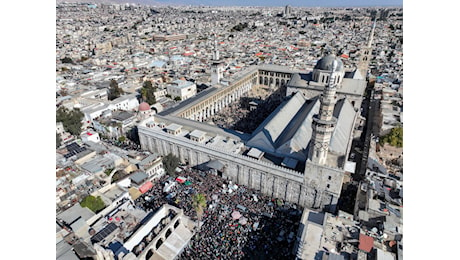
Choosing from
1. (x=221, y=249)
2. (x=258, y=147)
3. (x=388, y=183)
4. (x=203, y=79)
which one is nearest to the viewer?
(x=221, y=249)

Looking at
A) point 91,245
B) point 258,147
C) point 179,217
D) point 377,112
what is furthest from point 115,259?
point 377,112

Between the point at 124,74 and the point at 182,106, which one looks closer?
the point at 182,106

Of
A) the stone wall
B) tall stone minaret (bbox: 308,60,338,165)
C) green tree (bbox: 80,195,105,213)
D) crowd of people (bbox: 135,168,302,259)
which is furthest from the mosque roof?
green tree (bbox: 80,195,105,213)

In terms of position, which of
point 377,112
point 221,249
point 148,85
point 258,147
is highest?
point 148,85

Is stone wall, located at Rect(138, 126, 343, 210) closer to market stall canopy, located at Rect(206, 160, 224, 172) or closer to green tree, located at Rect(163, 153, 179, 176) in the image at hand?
market stall canopy, located at Rect(206, 160, 224, 172)

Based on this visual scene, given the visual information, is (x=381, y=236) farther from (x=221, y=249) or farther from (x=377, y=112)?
(x=377, y=112)

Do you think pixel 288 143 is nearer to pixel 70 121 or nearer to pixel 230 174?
pixel 230 174
